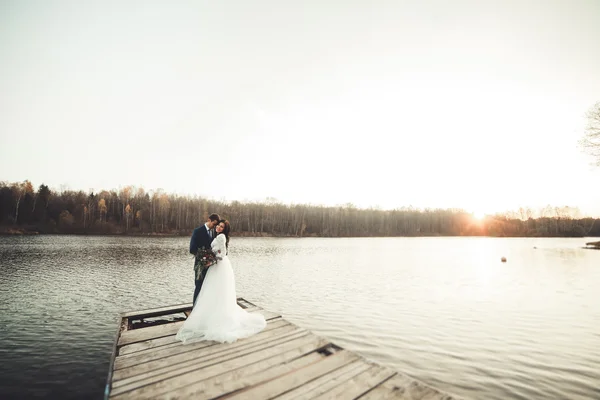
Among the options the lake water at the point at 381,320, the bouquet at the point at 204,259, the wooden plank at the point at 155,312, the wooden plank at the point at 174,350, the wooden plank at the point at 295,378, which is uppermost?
the bouquet at the point at 204,259

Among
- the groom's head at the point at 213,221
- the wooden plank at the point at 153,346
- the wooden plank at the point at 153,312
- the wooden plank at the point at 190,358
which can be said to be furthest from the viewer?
the wooden plank at the point at 153,312

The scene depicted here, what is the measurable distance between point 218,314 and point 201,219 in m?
90.7

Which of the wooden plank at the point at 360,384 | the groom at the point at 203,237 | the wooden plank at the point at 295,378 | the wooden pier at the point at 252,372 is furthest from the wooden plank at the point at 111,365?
the wooden plank at the point at 360,384

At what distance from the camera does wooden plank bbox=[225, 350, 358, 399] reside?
13.4 feet

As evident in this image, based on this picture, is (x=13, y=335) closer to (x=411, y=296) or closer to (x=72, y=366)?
(x=72, y=366)

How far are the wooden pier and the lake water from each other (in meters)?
2.58

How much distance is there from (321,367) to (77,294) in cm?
1568

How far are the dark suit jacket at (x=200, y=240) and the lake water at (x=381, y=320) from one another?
367 cm

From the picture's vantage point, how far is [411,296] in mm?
16047

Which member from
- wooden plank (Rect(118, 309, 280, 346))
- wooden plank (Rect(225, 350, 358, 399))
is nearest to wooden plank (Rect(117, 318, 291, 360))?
wooden plank (Rect(118, 309, 280, 346))

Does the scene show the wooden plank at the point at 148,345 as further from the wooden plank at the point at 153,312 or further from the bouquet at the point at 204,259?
the wooden plank at the point at 153,312

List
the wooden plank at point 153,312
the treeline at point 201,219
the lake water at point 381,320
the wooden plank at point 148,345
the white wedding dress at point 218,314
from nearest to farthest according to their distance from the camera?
the wooden plank at point 148,345 → the white wedding dress at point 218,314 → the lake water at point 381,320 → the wooden plank at point 153,312 → the treeline at point 201,219

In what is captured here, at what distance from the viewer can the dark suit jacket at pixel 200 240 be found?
7.13m

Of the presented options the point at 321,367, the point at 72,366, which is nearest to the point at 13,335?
the point at 72,366
